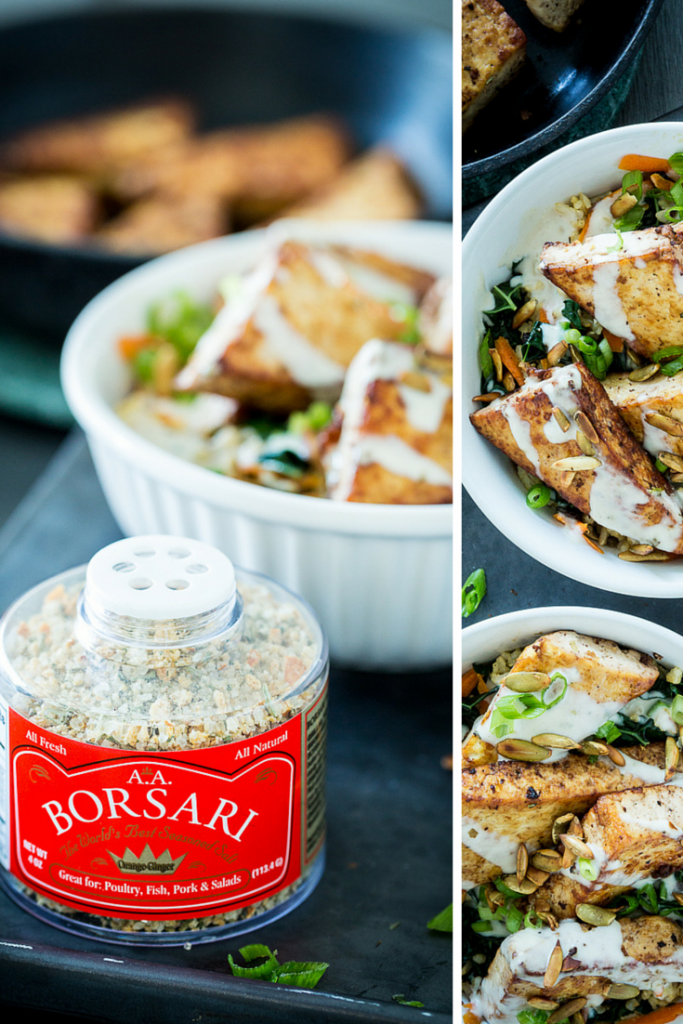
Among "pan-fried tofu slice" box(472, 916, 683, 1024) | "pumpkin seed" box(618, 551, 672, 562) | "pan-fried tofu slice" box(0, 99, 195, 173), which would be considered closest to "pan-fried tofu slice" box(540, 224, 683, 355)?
"pumpkin seed" box(618, 551, 672, 562)

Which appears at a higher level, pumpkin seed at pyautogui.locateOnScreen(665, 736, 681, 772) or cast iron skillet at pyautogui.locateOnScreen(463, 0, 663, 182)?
cast iron skillet at pyautogui.locateOnScreen(463, 0, 663, 182)

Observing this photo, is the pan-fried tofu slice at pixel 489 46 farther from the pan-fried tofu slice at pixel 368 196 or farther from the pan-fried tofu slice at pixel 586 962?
the pan-fried tofu slice at pixel 368 196

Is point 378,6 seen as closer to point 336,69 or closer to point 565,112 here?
point 336,69

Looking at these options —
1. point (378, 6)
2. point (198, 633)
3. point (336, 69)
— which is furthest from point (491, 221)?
point (378, 6)

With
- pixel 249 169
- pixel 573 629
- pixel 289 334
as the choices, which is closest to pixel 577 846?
pixel 573 629

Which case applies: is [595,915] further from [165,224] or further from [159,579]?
[165,224]

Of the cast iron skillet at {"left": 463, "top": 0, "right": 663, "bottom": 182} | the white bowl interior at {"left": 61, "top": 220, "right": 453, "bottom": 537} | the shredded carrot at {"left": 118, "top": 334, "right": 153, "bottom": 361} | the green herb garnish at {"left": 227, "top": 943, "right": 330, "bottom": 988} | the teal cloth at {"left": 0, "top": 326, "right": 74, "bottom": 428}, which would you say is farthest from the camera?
the teal cloth at {"left": 0, "top": 326, "right": 74, "bottom": 428}

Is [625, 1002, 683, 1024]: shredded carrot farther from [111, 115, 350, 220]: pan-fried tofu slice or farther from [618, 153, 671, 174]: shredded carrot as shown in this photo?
[111, 115, 350, 220]: pan-fried tofu slice
